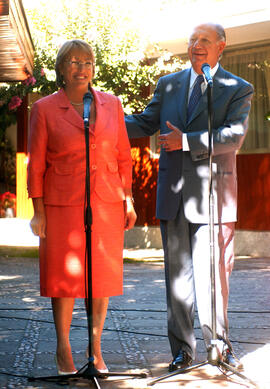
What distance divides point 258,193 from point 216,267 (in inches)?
363

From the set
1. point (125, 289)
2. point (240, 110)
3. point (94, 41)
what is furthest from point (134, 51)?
point (240, 110)

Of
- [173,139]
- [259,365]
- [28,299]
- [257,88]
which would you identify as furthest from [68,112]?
[257,88]

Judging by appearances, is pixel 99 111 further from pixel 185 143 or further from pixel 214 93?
pixel 214 93

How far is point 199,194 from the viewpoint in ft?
16.4

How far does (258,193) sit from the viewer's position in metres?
14.0

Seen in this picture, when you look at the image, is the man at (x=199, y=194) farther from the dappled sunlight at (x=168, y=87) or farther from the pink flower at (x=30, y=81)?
the pink flower at (x=30, y=81)

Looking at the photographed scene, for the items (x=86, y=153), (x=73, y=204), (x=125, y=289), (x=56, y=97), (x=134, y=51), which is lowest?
(x=125, y=289)

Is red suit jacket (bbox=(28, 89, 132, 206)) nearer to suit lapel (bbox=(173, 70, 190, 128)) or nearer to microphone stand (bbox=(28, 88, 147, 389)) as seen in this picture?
microphone stand (bbox=(28, 88, 147, 389))

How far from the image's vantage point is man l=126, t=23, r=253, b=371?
4918 millimetres

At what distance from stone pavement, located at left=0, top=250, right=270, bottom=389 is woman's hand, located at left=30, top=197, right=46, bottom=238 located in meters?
0.92

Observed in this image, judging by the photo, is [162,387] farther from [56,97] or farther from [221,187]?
[56,97]

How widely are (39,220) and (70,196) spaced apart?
0.24 meters

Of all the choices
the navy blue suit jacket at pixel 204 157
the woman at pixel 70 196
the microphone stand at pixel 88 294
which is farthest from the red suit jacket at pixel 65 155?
the navy blue suit jacket at pixel 204 157

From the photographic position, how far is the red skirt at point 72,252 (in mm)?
4711
